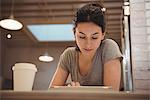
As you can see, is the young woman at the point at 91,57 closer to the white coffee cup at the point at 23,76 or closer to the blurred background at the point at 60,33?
the blurred background at the point at 60,33

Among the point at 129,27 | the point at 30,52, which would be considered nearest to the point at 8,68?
the point at 30,52

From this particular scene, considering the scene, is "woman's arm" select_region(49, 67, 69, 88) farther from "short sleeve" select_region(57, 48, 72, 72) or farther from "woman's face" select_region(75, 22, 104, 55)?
"woman's face" select_region(75, 22, 104, 55)

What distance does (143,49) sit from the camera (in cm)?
168

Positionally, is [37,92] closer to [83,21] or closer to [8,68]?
[83,21]

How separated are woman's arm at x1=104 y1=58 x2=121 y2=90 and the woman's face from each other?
0.43 feet

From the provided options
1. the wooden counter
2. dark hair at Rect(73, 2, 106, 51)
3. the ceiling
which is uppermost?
the ceiling

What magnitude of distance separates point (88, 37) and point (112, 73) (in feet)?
0.82

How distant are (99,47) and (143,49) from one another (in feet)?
1.08

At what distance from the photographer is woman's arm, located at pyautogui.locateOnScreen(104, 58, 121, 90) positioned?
1396 millimetres

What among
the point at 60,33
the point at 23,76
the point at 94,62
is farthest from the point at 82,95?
the point at 60,33

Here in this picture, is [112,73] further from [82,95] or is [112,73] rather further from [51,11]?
[51,11]

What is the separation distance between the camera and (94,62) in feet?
5.01

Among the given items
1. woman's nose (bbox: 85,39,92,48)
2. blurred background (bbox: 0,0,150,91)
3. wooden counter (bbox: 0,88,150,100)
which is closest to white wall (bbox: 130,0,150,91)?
blurred background (bbox: 0,0,150,91)

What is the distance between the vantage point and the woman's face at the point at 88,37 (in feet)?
4.81
